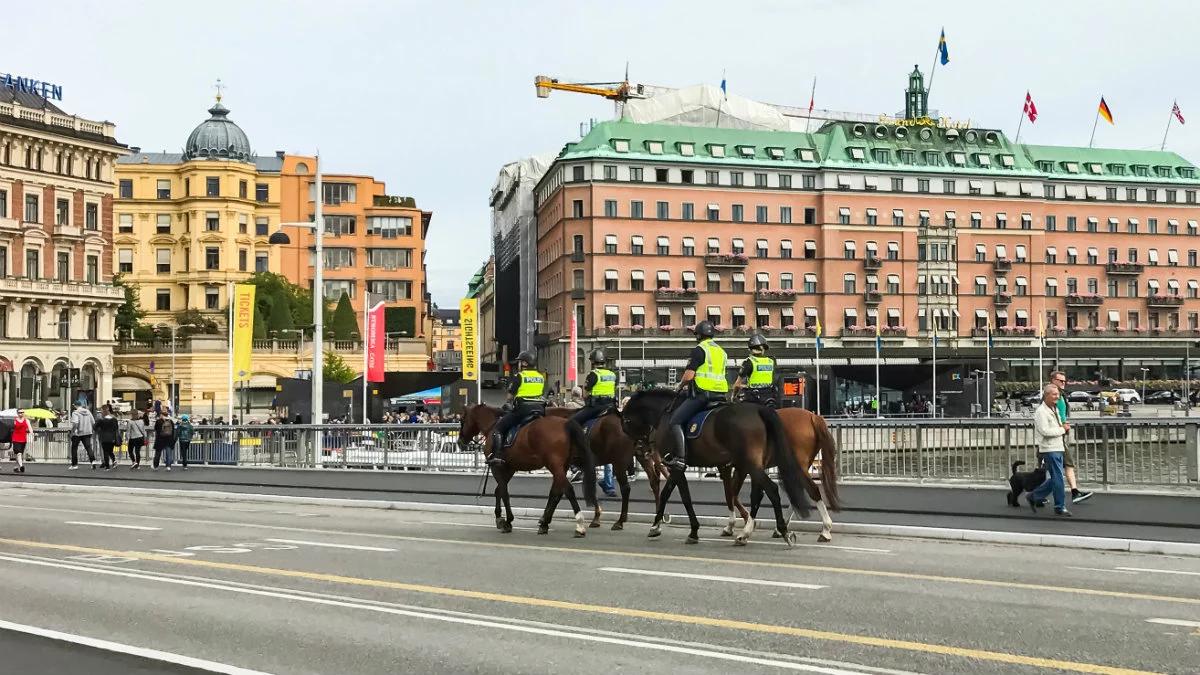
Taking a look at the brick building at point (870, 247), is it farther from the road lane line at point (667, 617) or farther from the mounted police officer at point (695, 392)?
the road lane line at point (667, 617)

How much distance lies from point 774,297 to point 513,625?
100043 mm

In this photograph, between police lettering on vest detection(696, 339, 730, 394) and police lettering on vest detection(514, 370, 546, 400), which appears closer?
A: police lettering on vest detection(696, 339, 730, 394)

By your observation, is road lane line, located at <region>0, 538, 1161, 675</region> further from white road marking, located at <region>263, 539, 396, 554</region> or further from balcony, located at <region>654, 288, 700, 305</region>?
balcony, located at <region>654, 288, 700, 305</region>

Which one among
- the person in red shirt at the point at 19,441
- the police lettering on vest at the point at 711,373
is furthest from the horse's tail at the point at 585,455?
the person in red shirt at the point at 19,441

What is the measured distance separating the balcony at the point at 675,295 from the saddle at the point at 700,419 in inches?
3538

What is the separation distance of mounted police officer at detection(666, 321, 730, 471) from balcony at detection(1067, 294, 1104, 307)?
106276mm

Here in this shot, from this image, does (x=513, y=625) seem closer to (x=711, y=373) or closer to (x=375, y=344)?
(x=711, y=373)

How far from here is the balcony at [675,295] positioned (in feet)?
349

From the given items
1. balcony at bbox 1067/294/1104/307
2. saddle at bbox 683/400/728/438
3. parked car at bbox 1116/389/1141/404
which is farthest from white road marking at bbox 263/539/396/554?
balcony at bbox 1067/294/1104/307

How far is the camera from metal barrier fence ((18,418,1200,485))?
74.3 feet

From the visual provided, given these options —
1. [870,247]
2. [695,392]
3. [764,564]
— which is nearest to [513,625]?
[764,564]

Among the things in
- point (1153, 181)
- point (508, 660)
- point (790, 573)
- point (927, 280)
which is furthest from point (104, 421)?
point (1153, 181)

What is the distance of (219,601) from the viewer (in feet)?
38.2

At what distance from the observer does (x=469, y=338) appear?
52406 millimetres
